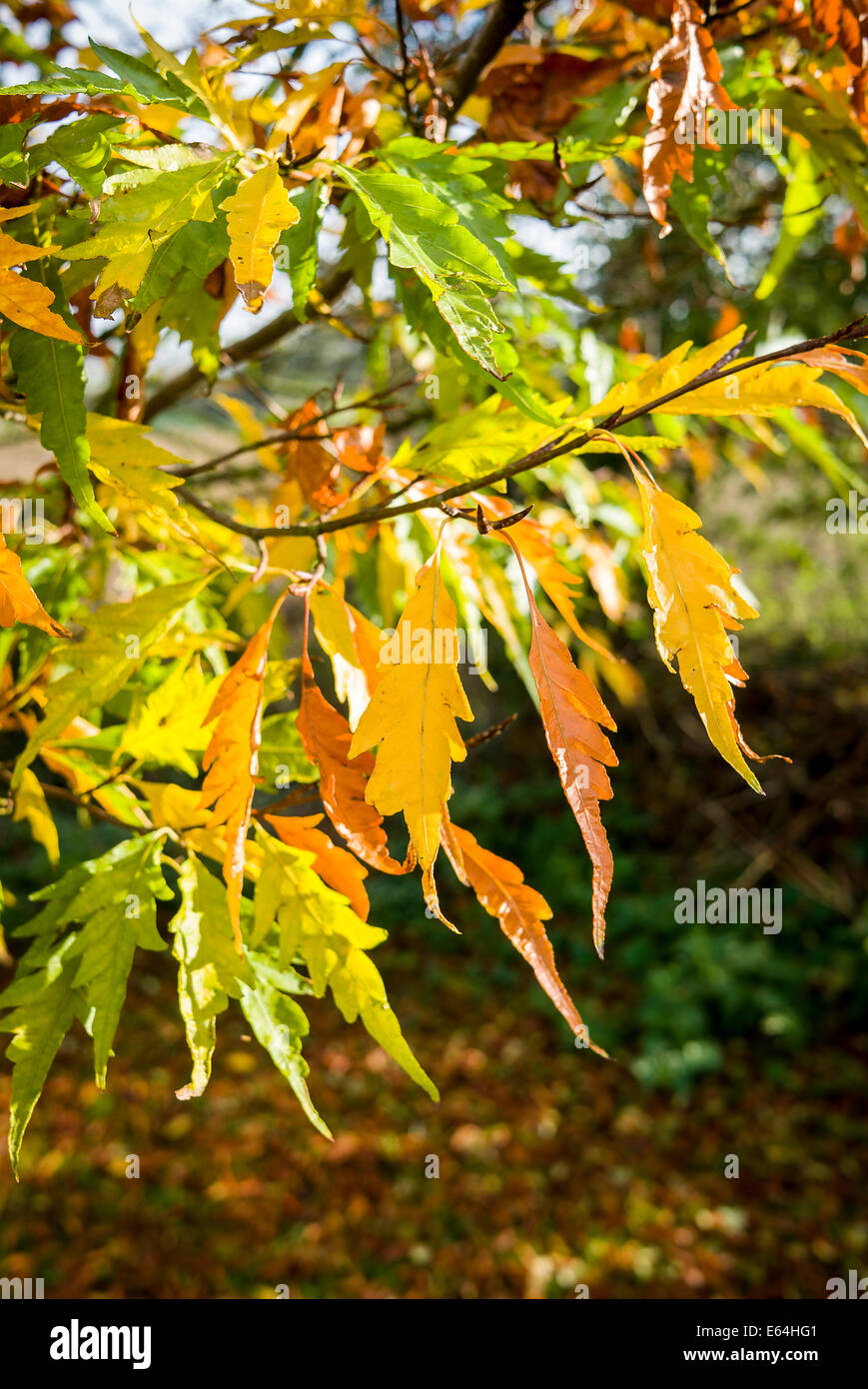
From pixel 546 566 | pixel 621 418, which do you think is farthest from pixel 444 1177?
pixel 621 418

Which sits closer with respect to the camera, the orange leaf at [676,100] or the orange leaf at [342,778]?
the orange leaf at [342,778]

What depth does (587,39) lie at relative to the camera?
1.13m

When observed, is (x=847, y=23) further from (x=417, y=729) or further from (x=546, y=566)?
(x=417, y=729)

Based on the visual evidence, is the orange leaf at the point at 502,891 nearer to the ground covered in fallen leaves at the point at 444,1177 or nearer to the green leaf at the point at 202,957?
the green leaf at the point at 202,957

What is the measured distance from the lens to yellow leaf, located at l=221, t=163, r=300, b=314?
58cm

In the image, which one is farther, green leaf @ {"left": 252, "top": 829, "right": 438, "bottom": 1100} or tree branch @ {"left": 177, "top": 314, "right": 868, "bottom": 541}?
green leaf @ {"left": 252, "top": 829, "right": 438, "bottom": 1100}

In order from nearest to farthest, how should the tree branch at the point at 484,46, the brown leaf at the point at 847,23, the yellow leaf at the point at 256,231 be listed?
the yellow leaf at the point at 256,231 < the brown leaf at the point at 847,23 < the tree branch at the point at 484,46

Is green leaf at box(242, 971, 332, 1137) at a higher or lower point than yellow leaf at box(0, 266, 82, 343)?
lower

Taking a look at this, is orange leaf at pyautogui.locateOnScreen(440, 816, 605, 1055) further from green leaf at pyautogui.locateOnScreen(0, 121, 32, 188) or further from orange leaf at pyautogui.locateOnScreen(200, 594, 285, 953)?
green leaf at pyautogui.locateOnScreen(0, 121, 32, 188)

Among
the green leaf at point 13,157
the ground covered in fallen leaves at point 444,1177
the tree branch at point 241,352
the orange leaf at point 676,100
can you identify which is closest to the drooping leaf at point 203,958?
the green leaf at point 13,157

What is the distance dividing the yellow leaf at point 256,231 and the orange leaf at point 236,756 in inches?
10.1

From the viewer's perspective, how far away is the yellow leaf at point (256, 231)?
22.8 inches

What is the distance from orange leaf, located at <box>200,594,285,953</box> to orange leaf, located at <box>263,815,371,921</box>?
0.08 metres

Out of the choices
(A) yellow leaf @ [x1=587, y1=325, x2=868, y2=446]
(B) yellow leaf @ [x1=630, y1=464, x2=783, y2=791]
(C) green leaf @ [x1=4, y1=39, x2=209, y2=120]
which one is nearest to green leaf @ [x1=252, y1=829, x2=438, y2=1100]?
(B) yellow leaf @ [x1=630, y1=464, x2=783, y2=791]
